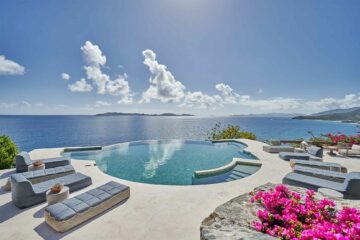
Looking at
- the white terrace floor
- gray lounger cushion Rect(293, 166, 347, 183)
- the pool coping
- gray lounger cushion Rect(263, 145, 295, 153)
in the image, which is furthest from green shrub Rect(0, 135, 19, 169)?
gray lounger cushion Rect(263, 145, 295, 153)

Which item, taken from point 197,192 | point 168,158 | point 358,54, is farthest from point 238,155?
point 358,54

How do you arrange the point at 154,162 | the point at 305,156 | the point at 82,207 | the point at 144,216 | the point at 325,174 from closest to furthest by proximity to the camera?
the point at 82,207 < the point at 144,216 < the point at 325,174 < the point at 305,156 < the point at 154,162

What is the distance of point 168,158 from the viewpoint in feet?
31.8

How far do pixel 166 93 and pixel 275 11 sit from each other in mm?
20209

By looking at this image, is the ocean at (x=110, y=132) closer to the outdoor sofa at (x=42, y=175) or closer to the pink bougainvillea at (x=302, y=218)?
the outdoor sofa at (x=42, y=175)

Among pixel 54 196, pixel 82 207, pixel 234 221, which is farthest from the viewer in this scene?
pixel 54 196

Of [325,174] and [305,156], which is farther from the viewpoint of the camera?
[305,156]

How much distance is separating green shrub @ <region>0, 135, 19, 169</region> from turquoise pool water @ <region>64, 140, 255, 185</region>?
2818 millimetres

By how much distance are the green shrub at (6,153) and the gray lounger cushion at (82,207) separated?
612 cm

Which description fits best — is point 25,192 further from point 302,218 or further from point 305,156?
point 305,156

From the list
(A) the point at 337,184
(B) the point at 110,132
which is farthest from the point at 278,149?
(B) the point at 110,132

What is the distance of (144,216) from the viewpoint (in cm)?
358

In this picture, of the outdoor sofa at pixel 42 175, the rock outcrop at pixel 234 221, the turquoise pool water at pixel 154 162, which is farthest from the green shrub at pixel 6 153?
the rock outcrop at pixel 234 221

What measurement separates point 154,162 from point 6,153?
6.72 metres
